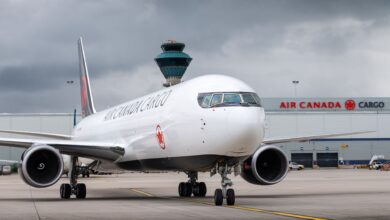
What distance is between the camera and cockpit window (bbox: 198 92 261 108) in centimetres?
2139

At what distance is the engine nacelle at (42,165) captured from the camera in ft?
82.7

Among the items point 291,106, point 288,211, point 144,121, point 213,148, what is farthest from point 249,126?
point 291,106

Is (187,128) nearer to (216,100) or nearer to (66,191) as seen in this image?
(216,100)

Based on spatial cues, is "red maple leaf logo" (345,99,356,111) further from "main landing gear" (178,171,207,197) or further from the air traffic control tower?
"main landing gear" (178,171,207,197)

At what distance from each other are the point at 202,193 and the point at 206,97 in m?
7.38

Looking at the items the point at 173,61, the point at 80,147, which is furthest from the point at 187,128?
the point at 173,61

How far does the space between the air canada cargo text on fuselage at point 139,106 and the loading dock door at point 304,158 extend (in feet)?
281

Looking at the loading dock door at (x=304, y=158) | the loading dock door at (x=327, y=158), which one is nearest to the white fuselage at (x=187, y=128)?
the loading dock door at (x=304, y=158)

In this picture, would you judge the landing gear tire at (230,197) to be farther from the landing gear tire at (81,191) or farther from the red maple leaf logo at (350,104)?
the red maple leaf logo at (350,104)

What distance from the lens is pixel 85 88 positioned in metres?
42.1

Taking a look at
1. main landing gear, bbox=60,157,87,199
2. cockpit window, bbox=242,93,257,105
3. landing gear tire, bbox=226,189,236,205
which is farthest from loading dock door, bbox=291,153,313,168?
landing gear tire, bbox=226,189,236,205

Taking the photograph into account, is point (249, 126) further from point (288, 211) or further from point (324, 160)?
point (324, 160)

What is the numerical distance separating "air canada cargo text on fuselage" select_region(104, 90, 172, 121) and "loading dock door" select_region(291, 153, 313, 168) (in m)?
85.8

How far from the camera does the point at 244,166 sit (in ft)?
82.1
